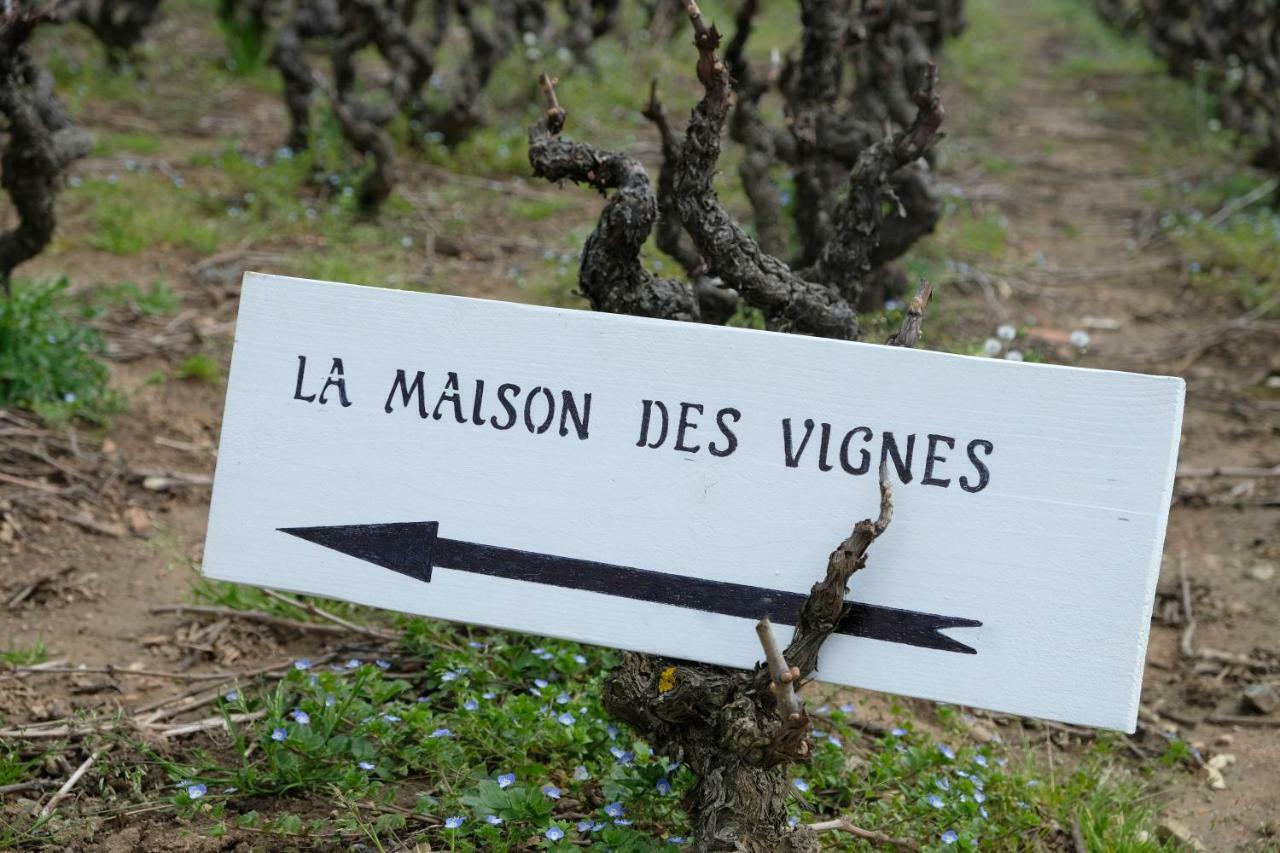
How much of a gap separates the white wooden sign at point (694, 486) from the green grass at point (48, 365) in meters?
2.42

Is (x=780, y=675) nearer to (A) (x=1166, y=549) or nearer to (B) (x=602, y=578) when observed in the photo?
(B) (x=602, y=578)

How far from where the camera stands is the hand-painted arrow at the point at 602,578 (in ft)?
5.68

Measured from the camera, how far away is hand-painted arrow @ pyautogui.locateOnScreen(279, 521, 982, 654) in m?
1.73

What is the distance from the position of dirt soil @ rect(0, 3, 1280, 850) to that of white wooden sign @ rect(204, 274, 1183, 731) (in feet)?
2.60

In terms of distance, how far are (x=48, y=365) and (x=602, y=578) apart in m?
2.95

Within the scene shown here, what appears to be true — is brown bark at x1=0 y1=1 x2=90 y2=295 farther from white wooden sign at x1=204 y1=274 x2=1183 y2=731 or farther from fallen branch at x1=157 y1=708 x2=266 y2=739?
white wooden sign at x1=204 y1=274 x2=1183 y2=731

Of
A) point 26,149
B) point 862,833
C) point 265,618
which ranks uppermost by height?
point 26,149

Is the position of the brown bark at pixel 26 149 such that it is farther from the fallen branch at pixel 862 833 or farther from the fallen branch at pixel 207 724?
the fallen branch at pixel 862 833

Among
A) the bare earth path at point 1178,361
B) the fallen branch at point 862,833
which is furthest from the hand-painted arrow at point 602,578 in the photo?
the bare earth path at point 1178,361

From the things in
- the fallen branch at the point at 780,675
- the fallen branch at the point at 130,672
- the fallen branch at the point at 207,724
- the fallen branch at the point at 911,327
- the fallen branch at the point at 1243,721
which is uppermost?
the fallen branch at the point at 911,327

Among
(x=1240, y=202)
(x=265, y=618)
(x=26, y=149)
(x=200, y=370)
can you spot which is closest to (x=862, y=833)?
(x=265, y=618)

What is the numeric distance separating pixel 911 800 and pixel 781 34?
1188cm

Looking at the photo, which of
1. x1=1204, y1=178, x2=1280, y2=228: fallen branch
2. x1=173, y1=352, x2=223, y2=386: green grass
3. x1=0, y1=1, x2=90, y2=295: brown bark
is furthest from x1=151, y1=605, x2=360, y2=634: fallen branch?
x1=1204, y1=178, x2=1280, y2=228: fallen branch

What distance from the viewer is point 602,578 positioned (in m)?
1.80
